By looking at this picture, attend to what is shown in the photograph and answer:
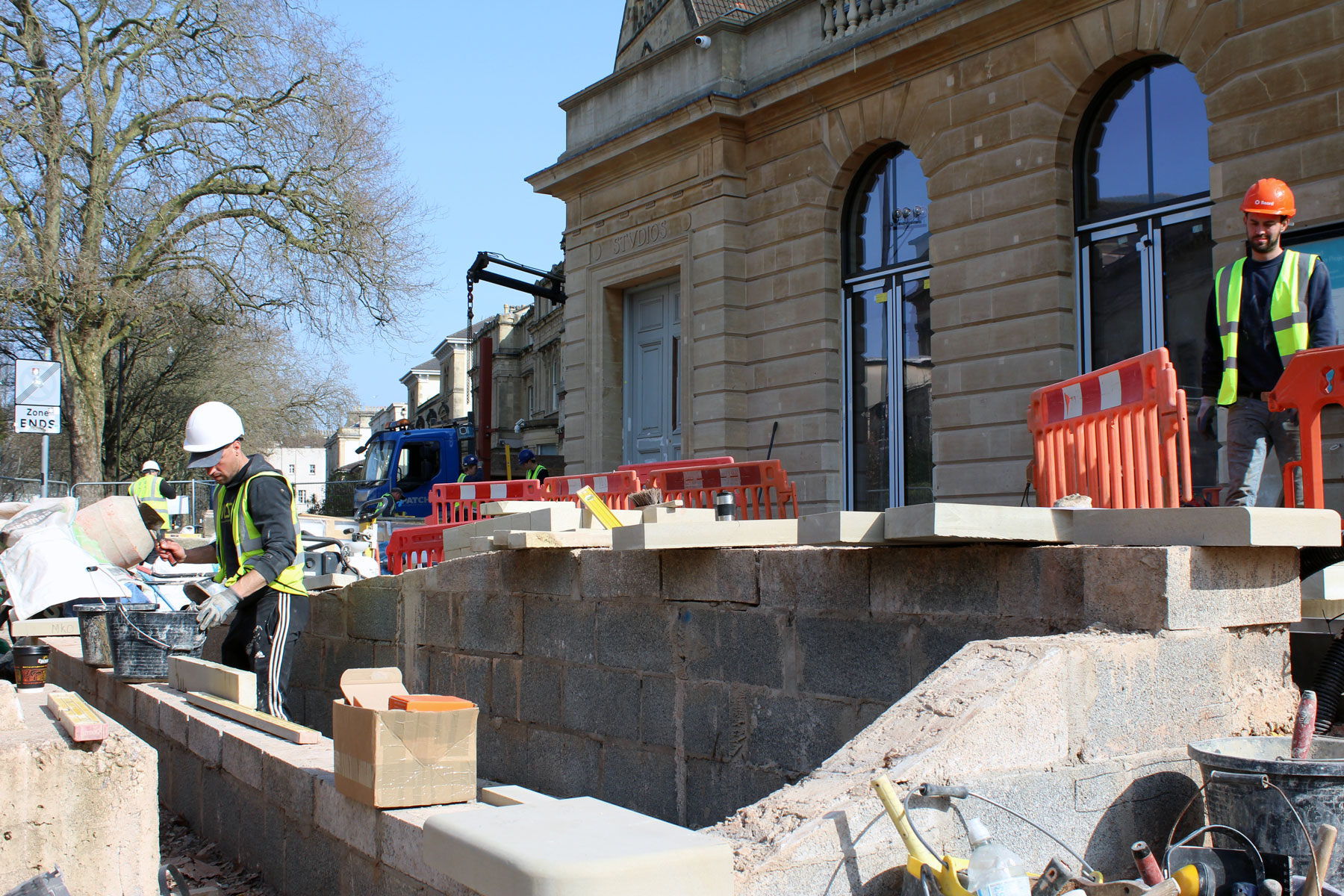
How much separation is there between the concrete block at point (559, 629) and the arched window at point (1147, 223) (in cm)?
667

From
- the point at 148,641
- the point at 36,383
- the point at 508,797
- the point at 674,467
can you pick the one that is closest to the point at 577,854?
the point at 508,797

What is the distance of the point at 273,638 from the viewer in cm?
623

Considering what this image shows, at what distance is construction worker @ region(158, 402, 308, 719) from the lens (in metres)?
6.08

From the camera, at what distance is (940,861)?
278 cm

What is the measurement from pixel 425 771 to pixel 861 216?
11.4 metres

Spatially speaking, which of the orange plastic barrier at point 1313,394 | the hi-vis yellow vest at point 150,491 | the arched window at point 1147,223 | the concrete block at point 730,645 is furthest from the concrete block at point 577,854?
the hi-vis yellow vest at point 150,491

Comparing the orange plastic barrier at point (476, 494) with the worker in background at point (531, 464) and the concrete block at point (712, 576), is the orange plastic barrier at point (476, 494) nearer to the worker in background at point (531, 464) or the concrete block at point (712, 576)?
the worker in background at point (531, 464)

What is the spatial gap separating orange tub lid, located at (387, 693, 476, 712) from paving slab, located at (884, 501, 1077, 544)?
1.61m

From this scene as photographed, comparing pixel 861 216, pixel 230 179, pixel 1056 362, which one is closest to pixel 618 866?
pixel 1056 362

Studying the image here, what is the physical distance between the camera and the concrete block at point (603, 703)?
5664mm

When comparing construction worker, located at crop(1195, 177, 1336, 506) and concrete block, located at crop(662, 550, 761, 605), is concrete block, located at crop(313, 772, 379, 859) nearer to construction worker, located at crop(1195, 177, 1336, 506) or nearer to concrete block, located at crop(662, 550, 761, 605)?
concrete block, located at crop(662, 550, 761, 605)

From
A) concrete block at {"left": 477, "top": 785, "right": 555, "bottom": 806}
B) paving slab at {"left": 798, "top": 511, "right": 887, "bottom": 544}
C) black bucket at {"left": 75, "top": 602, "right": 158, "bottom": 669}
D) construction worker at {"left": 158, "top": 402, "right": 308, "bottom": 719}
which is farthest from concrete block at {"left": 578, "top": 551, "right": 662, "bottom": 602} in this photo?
black bucket at {"left": 75, "top": 602, "right": 158, "bottom": 669}

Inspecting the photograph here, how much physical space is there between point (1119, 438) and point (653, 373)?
1142 centimetres

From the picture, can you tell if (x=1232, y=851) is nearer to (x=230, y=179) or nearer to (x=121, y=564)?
(x=121, y=564)
